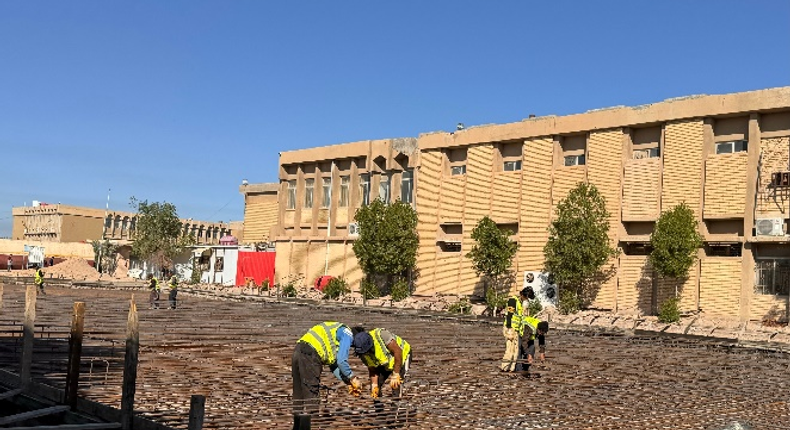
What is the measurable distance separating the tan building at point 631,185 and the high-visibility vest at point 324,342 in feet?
91.9

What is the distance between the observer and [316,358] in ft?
30.9

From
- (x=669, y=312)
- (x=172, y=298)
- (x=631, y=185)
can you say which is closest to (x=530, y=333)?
(x=172, y=298)

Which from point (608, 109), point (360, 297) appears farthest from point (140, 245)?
point (608, 109)

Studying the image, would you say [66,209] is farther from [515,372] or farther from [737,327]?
[515,372]

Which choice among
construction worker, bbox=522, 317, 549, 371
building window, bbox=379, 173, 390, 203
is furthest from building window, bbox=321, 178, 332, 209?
construction worker, bbox=522, 317, 549, 371

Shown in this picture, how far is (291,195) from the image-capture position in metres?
58.7

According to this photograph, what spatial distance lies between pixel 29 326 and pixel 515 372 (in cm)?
875

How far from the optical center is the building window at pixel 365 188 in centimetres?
5254

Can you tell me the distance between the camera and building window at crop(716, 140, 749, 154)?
1358 inches

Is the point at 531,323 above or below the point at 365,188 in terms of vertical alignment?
below

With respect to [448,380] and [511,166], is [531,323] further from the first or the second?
[511,166]

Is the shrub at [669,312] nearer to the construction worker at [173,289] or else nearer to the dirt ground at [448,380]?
the dirt ground at [448,380]

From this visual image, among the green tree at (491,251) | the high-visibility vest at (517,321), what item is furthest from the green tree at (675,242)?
the high-visibility vest at (517,321)

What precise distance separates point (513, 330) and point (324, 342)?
669cm
